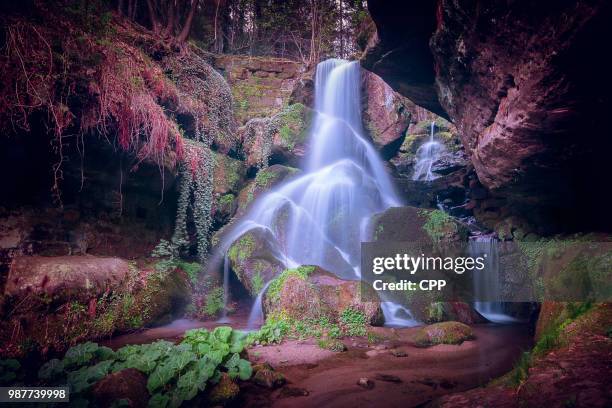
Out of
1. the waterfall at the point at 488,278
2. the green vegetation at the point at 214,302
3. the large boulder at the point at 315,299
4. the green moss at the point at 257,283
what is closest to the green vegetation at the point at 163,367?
the large boulder at the point at 315,299

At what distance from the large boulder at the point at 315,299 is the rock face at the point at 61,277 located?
3214 millimetres

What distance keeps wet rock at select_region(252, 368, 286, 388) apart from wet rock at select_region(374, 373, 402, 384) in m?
1.21

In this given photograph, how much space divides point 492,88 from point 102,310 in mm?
8757

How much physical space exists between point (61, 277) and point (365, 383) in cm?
516

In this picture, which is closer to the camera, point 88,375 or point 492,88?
point 88,375

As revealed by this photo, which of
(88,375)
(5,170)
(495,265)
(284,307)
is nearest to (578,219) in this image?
(495,265)

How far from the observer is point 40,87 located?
5516mm

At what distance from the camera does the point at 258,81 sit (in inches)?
649

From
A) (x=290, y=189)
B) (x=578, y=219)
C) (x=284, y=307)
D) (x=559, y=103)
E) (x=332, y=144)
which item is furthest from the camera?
(x=332, y=144)

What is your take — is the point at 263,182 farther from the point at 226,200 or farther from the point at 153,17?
the point at 153,17

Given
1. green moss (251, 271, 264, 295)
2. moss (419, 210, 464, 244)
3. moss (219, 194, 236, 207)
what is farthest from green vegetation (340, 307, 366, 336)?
moss (219, 194, 236, 207)

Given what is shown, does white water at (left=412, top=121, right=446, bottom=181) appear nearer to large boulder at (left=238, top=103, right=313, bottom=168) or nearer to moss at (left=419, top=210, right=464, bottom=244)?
moss at (left=419, top=210, right=464, bottom=244)

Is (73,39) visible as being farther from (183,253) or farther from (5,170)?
(183,253)

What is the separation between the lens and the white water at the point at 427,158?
14692 mm
